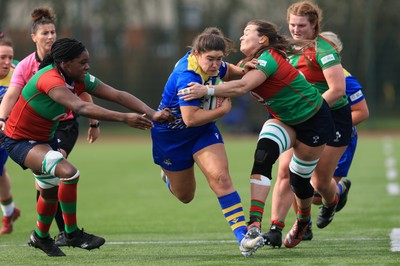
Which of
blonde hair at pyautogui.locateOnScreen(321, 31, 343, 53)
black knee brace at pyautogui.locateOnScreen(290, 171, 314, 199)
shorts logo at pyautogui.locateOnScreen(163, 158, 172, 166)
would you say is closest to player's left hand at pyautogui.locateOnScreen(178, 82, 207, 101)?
shorts logo at pyautogui.locateOnScreen(163, 158, 172, 166)

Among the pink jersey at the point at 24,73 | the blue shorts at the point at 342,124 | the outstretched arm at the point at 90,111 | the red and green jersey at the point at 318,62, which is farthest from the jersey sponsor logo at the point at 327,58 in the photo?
the pink jersey at the point at 24,73

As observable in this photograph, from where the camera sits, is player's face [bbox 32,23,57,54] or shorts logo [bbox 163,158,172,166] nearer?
shorts logo [bbox 163,158,172,166]

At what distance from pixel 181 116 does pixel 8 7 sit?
1137 inches

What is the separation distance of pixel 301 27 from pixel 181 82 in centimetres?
135

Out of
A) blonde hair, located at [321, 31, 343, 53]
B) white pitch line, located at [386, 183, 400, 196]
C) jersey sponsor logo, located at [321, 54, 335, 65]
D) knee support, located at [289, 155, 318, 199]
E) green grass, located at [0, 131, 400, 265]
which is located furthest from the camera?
white pitch line, located at [386, 183, 400, 196]

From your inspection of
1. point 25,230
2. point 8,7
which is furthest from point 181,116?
point 8,7

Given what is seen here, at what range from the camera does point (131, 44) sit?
35.0 m

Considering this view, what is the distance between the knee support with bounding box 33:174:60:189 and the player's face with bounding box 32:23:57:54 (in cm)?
142

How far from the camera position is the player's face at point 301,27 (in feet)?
24.7

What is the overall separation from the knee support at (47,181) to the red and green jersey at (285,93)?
5.51 feet

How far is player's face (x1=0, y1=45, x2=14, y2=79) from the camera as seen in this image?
8453mm

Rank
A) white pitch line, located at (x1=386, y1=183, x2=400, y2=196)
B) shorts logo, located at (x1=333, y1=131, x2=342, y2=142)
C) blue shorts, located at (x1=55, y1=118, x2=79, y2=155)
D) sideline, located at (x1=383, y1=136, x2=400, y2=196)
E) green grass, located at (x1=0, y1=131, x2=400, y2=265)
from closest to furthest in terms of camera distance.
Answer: green grass, located at (x1=0, y1=131, x2=400, y2=265), shorts logo, located at (x1=333, y1=131, x2=342, y2=142), blue shorts, located at (x1=55, y1=118, x2=79, y2=155), white pitch line, located at (x1=386, y1=183, x2=400, y2=196), sideline, located at (x1=383, y1=136, x2=400, y2=196)

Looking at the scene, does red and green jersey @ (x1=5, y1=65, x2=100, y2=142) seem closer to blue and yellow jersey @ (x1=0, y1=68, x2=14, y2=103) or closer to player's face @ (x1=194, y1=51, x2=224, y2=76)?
player's face @ (x1=194, y1=51, x2=224, y2=76)

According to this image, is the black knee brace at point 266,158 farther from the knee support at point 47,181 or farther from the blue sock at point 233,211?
the knee support at point 47,181
